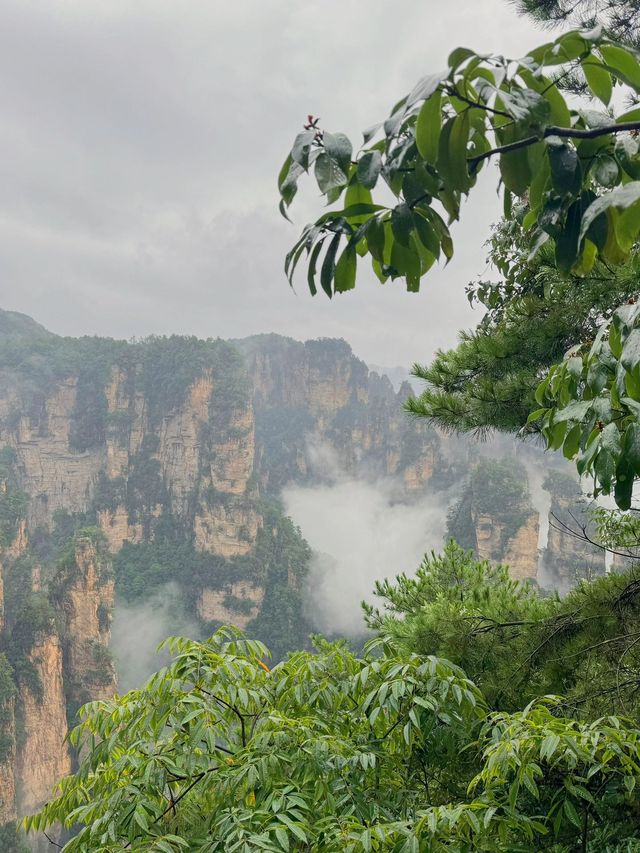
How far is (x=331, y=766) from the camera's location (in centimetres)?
159

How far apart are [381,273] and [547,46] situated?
260mm

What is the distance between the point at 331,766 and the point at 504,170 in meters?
1.40

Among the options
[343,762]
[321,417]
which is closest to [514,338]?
[343,762]

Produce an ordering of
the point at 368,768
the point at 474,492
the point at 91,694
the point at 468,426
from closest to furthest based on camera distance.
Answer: the point at 368,768 < the point at 468,426 < the point at 91,694 < the point at 474,492

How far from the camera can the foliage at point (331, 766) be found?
4.36ft

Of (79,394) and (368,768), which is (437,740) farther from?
(79,394)

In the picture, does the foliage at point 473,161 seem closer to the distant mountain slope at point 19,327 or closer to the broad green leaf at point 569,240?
the broad green leaf at point 569,240

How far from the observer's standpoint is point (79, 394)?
168 feet

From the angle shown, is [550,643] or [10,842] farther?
[10,842]

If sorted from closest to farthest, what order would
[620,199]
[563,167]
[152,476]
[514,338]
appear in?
[620,199] → [563,167] → [514,338] → [152,476]

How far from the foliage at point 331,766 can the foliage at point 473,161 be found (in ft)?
3.09

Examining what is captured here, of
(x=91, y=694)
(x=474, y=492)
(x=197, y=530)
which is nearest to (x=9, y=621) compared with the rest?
(x=91, y=694)

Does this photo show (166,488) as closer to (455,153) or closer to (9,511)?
(9,511)

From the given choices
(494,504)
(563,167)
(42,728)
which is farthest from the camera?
(494,504)
